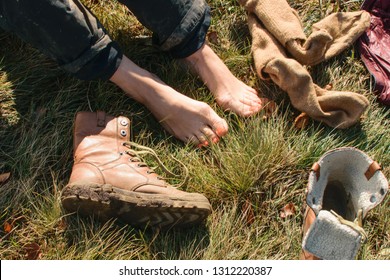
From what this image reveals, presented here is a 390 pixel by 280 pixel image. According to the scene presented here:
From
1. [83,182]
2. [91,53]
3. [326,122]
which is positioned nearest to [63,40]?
[91,53]

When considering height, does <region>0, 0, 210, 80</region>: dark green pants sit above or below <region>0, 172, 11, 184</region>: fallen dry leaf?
above

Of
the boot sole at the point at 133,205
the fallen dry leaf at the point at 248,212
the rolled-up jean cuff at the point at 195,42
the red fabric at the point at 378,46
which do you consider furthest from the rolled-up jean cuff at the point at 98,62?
the red fabric at the point at 378,46

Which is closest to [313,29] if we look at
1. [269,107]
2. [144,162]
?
[269,107]

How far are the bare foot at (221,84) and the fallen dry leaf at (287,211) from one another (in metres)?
0.42

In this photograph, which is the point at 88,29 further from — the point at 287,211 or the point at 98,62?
the point at 287,211

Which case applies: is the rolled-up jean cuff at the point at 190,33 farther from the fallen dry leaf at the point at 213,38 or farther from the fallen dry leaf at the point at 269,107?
the fallen dry leaf at the point at 269,107

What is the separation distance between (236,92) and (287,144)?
1.03 feet

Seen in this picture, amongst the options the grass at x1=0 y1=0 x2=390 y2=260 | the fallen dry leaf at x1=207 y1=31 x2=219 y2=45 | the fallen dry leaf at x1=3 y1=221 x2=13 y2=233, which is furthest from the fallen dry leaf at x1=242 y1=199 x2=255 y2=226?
the fallen dry leaf at x1=3 y1=221 x2=13 y2=233

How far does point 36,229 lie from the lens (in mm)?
2016

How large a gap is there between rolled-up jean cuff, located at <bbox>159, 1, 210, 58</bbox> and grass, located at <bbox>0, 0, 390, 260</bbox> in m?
0.10

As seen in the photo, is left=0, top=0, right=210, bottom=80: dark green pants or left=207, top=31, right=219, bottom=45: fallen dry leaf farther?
left=207, top=31, right=219, bottom=45: fallen dry leaf

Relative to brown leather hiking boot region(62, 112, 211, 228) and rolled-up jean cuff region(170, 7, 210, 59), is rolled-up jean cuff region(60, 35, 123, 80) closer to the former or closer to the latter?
brown leather hiking boot region(62, 112, 211, 228)

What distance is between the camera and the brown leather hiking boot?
185cm

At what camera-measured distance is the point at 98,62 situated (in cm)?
204
